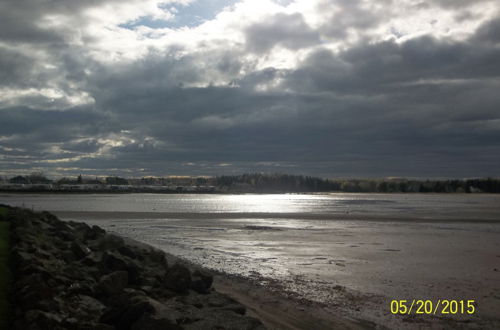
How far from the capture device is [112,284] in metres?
9.91

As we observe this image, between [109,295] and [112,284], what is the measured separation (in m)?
0.30

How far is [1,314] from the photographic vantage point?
7105 mm

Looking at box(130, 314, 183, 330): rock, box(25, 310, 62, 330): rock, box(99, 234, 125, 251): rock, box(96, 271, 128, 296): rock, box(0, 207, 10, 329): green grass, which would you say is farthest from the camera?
box(99, 234, 125, 251): rock

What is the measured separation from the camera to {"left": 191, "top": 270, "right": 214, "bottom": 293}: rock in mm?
11086

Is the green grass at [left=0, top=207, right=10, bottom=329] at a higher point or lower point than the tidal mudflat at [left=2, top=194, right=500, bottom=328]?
higher

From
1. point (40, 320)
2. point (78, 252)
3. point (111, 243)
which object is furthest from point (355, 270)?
point (40, 320)

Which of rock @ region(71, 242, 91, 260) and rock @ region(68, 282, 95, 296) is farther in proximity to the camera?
rock @ region(71, 242, 91, 260)

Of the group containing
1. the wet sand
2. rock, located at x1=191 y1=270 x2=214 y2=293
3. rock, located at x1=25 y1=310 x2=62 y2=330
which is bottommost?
the wet sand

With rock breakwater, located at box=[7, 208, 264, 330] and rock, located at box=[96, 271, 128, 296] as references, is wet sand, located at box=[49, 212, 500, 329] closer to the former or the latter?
rock breakwater, located at box=[7, 208, 264, 330]

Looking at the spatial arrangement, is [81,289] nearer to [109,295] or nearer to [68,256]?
[109,295]

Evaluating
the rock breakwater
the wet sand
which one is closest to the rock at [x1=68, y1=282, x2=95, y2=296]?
the rock breakwater

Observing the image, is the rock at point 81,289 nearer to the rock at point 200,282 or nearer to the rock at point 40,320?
the rock at point 40,320

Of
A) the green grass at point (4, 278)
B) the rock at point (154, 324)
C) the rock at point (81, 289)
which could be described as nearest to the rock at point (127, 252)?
the green grass at point (4, 278)
